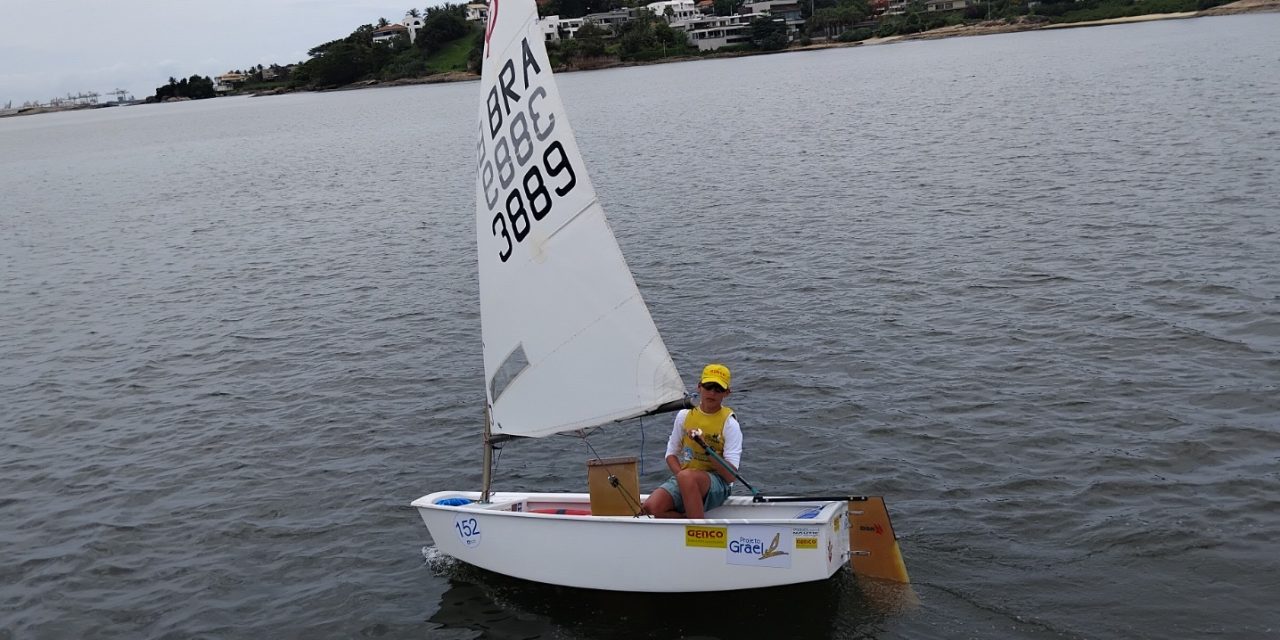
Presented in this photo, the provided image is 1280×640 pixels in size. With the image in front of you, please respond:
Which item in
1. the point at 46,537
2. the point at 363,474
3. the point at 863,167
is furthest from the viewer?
the point at 863,167

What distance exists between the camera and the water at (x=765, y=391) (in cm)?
901

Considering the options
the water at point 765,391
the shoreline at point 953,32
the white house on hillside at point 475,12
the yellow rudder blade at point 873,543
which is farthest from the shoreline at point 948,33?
the yellow rudder blade at point 873,543

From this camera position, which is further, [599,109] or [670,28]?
[670,28]

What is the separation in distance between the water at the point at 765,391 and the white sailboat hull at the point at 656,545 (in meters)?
0.41

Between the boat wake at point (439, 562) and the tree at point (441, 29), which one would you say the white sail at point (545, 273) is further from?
the tree at point (441, 29)

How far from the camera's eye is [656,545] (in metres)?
8.14

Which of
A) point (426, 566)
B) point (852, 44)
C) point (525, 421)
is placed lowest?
A: point (426, 566)

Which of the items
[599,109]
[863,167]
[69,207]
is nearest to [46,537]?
[863,167]

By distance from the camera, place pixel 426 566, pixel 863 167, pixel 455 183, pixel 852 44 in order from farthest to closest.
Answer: pixel 852 44 < pixel 455 183 < pixel 863 167 < pixel 426 566

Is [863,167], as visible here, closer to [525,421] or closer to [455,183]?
[455,183]

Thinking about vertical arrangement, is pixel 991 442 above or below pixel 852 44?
below

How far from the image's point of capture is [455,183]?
36125 millimetres

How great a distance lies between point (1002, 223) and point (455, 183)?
2004 cm

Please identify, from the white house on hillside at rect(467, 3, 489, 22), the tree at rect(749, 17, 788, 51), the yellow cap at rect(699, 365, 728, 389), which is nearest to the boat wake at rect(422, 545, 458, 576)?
the yellow cap at rect(699, 365, 728, 389)
